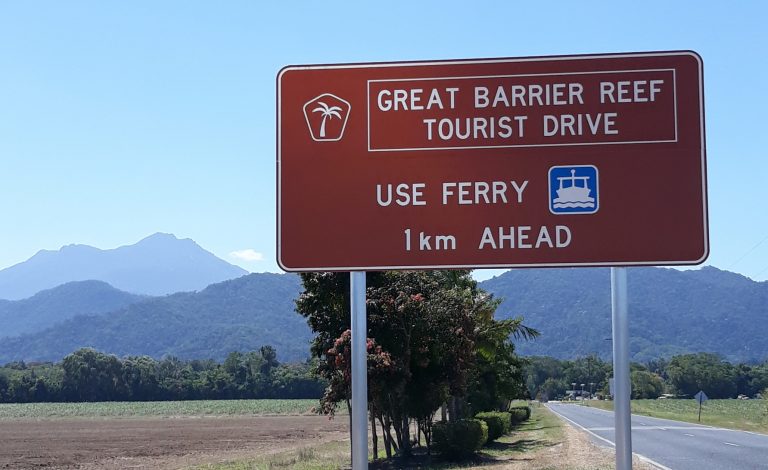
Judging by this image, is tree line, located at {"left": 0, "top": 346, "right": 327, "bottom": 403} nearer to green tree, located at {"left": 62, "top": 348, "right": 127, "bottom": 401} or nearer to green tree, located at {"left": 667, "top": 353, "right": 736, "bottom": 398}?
green tree, located at {"left": 62, "top": 348, "right": 127, "bottom": 401}

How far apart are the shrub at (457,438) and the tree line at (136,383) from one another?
356ft

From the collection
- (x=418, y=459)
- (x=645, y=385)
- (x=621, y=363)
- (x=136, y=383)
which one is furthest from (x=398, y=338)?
(x=645, y=385)

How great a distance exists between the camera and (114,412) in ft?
346

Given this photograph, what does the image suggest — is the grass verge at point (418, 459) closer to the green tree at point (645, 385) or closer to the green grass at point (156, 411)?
the green grass at point (156, 411)

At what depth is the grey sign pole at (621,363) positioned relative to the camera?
6.00 metres

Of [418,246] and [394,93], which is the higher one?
[394,93]

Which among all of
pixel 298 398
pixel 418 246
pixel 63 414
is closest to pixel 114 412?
pixel 63 414

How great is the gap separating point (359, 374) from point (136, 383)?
464ft

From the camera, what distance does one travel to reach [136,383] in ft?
462

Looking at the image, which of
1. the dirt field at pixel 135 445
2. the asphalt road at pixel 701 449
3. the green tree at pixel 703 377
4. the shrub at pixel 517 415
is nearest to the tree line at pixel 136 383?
the dirt field at pixel 135 445

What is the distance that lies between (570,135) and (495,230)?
807 millimetres

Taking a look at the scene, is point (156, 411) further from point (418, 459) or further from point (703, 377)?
point (703, 377)

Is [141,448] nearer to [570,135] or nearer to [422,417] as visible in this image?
[422,417]

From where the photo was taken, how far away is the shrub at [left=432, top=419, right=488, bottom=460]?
97.0 ft
